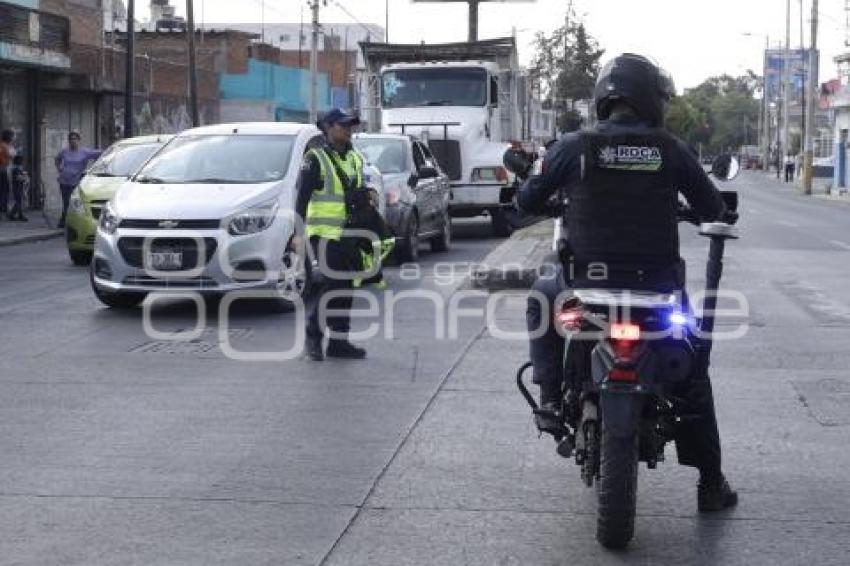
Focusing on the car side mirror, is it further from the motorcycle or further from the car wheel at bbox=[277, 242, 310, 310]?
the motorcycle

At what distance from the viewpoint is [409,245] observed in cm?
1828

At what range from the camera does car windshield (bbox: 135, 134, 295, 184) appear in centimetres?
1345

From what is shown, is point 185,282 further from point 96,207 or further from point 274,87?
point 274,87

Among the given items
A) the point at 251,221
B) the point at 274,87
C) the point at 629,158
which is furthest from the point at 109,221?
the point at 274,87

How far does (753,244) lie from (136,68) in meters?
21.8

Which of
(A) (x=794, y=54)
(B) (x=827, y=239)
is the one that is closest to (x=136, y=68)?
(B) (x=827, y=239)

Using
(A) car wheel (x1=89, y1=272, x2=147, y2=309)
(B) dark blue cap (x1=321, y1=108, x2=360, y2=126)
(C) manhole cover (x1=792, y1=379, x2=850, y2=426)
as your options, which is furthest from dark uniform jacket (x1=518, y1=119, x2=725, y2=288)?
(A) car wheel (x1=89, y1=272, x2=147, y2=309)

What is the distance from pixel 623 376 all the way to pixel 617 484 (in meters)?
0.42

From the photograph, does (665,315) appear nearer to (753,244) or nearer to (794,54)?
(753,244)

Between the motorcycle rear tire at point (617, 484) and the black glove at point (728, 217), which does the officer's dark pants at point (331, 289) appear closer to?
the black glove at point (728, 217)

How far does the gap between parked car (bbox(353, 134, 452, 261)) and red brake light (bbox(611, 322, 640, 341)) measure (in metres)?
12.0

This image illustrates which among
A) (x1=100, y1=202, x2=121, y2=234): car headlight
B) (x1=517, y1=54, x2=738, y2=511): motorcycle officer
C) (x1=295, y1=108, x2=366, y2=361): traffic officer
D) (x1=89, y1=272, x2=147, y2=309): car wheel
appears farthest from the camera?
(x1=89, y1=272, x2=147, y2=309): car wheel

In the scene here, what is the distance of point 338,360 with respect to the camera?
412 inches

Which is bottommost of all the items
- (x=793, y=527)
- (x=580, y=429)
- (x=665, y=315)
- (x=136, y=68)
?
(x=793, y=527)
